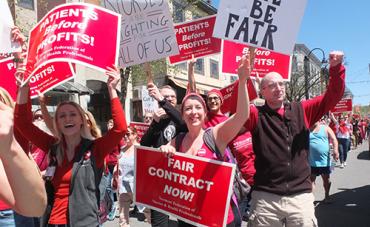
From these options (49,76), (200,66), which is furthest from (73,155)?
(200,66)

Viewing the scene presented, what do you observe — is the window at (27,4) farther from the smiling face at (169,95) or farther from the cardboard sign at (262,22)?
the cardboard sign at (262,22)

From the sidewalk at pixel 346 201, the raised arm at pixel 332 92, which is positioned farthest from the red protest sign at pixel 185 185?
the sidewalk at pixel 346 201

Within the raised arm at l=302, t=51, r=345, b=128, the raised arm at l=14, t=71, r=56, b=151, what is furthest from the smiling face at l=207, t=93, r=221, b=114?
the raised arm at l=14, t=71, r=56, b=151

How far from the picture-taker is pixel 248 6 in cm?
405

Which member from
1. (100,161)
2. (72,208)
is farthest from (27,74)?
(72,208)

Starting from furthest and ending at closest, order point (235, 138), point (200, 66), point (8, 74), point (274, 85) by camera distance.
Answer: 1. point (200, 66)
2. point (235, 138)
3. point (8, 74)
4. point (274, 85)

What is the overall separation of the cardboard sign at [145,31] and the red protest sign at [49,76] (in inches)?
37.4

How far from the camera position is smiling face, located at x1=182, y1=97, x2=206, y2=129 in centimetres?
342

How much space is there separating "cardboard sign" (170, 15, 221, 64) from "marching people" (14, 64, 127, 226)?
2.98 m

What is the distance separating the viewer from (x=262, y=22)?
4062 mm

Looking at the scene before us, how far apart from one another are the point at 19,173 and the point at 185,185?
6.66 feet

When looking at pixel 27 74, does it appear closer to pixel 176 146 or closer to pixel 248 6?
pixel 176 146

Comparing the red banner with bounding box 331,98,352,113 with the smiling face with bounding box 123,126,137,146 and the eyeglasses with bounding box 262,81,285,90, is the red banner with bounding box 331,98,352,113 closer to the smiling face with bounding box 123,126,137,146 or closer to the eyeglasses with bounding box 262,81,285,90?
the smiling face with bounding box 123,126,137,146

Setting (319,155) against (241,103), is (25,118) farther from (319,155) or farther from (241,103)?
(319,155)
